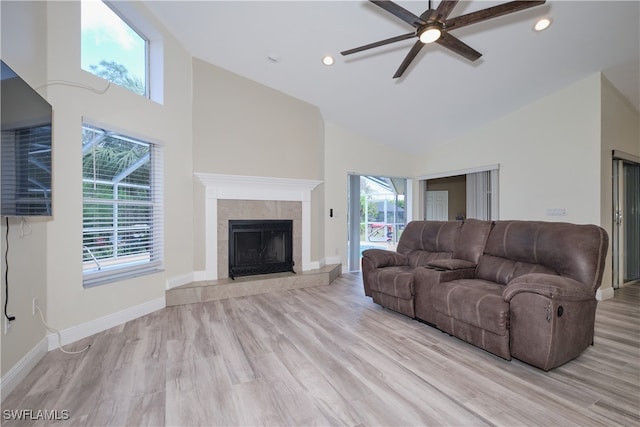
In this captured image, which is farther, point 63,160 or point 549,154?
point 549,154

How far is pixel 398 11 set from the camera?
2031mm

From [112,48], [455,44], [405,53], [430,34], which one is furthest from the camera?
[405,53]

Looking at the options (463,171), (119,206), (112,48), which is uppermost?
(112,48)

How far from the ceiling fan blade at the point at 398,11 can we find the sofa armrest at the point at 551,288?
6.88ft

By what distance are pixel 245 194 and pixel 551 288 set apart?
3.62 m

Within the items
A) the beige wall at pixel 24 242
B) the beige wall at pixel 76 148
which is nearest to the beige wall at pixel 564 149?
the beige wall at pixel 76 148

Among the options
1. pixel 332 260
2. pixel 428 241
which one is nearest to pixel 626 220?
pixel 428 241

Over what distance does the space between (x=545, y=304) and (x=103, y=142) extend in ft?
13.3

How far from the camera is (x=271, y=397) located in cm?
173

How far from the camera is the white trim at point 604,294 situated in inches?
149

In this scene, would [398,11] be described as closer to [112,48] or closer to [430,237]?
[430,237]

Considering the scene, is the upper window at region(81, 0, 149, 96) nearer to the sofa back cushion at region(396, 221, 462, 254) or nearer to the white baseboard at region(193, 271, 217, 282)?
the white baseboard at region(193, 271, 217, 282)

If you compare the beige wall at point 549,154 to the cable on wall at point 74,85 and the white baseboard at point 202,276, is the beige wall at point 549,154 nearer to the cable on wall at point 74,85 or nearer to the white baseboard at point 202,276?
the white baseboard at point 202,276

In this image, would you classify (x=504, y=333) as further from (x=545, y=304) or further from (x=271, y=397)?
(x=271, y=397)
